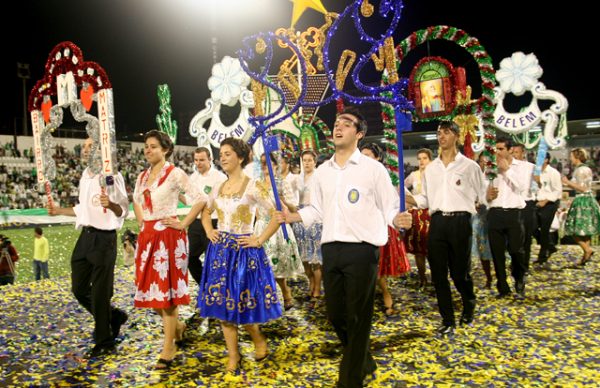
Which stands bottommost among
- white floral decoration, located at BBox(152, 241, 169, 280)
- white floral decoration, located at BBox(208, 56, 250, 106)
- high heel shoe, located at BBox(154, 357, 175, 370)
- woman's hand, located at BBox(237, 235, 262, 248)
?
high heel shoe, located at BBox(154, 357, 175, 370)

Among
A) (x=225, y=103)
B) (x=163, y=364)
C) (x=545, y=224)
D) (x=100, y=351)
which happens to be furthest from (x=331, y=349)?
(x=225, y=103)

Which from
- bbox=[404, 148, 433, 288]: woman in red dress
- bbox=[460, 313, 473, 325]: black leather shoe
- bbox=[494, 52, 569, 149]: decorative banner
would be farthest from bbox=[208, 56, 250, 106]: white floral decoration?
bbox=[460, 313, 473, 325]: black leather shoe

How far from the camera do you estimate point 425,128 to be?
26.0 m

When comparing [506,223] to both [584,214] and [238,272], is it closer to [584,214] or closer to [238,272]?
[584,214]

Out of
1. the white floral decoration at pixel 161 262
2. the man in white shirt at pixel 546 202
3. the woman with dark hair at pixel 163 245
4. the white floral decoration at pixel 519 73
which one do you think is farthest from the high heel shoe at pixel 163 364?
the white floral decoration at pixel 519 73

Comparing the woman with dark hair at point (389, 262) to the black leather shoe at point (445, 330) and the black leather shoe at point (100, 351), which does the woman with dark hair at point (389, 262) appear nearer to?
the black leather shoe at point (445, 330)

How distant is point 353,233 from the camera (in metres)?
3.15

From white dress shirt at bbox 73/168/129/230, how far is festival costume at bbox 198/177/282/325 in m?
1.17

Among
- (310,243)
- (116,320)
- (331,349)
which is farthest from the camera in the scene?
(310,243)

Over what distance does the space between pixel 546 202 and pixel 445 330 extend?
16.1 feet

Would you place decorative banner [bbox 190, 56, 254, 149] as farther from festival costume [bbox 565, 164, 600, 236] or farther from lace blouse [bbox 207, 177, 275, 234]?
festival costume [bbox 565, 164, 600, 236]

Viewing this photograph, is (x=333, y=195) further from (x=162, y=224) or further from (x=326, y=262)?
(x=162, y=224)

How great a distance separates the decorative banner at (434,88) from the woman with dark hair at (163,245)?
13.7 feet

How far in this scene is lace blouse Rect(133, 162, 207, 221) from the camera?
4008mm
